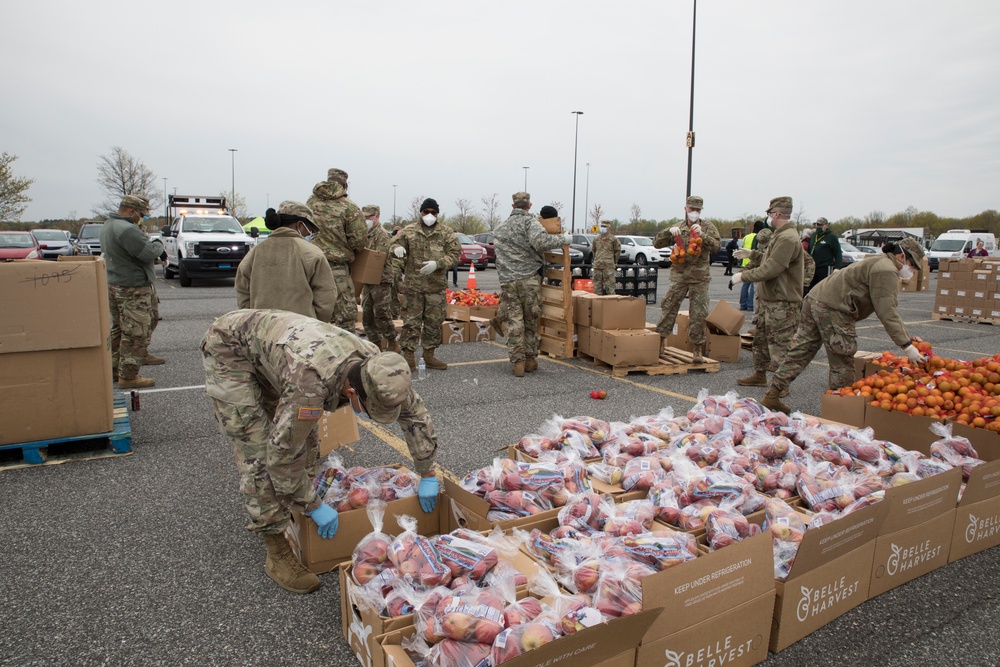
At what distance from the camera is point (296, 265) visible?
4617 millimetres

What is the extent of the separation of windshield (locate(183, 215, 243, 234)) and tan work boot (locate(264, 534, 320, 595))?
703 inches

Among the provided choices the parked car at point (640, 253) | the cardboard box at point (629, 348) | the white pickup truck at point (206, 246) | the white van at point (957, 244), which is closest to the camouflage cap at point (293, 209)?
the cardboard box at point (629, 348)

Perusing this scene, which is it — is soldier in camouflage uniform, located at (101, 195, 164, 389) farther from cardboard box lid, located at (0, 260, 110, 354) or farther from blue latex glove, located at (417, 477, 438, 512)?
blue latex glove, located at (417, 477, 438, 512)

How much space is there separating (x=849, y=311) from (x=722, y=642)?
4.17 m

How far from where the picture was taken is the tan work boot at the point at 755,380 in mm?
7684

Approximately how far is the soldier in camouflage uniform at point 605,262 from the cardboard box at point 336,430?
1077cm

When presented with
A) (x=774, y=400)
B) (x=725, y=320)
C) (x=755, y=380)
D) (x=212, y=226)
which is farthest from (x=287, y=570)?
(x=212, y=226)

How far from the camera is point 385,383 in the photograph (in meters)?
2.52

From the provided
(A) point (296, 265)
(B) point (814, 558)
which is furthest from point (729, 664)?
(A) point (296, 265)

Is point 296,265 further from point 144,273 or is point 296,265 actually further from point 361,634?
point 144,273

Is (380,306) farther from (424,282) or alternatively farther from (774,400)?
(774,400)

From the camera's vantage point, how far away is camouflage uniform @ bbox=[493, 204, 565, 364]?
777 centimetres

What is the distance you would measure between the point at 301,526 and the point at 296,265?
2.04 m

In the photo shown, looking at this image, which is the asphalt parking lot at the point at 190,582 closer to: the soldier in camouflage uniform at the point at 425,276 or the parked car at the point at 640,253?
the soldier in camouflage uniform at the point at 425,276
